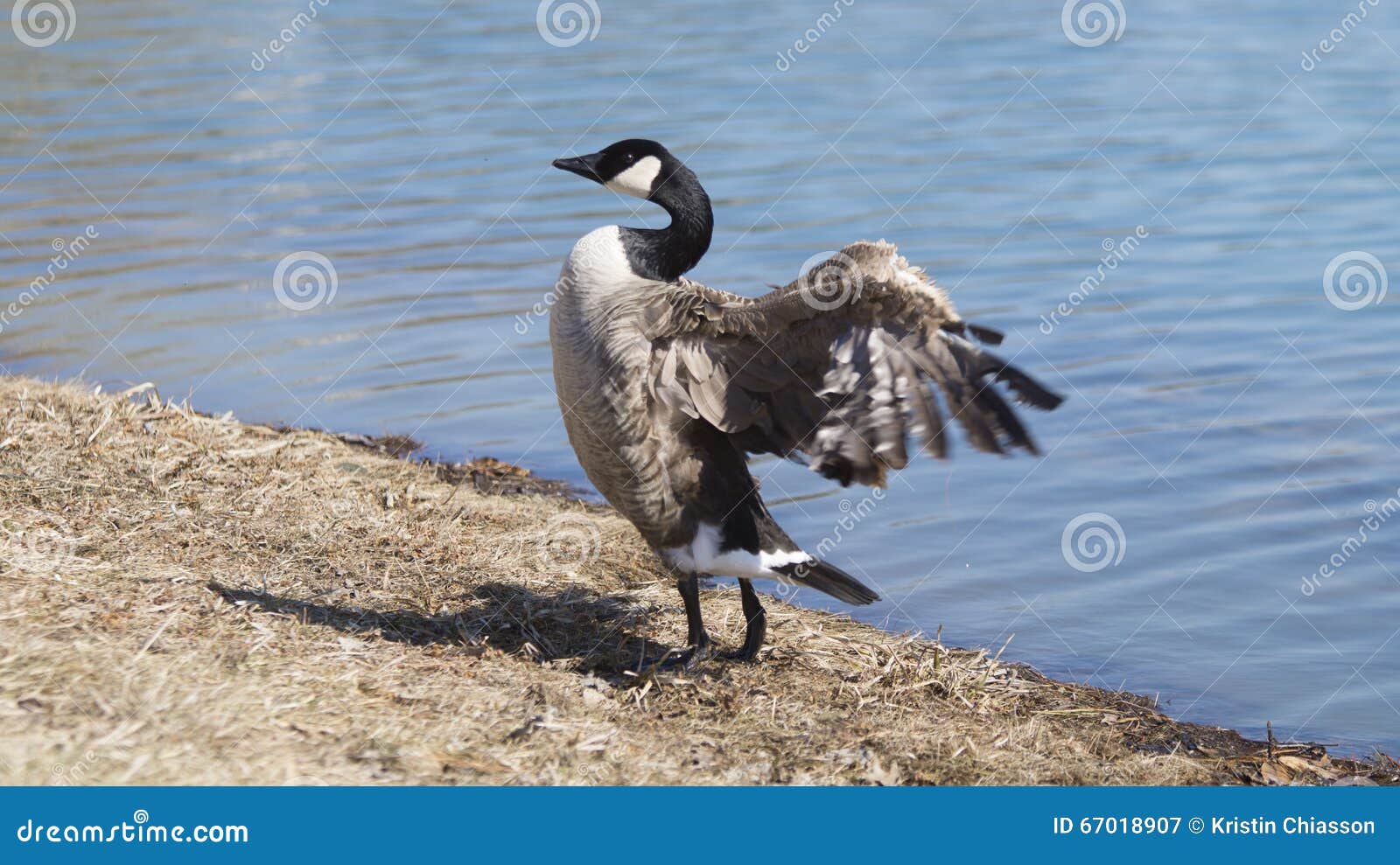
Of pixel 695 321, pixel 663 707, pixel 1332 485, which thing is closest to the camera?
pixel 663 707

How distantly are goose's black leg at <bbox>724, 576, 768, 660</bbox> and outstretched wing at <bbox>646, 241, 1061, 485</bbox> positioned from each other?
0.65 meters

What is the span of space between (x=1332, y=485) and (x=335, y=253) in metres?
8.79

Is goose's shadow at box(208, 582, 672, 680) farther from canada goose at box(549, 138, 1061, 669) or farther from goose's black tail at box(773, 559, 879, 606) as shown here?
goose's black tail at box(773, 559, 879, 606)

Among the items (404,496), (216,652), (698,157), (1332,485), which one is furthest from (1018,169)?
(216,652)

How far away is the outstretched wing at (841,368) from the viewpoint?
5195 mm

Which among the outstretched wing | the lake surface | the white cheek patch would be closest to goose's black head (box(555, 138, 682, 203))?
the white cheek patch

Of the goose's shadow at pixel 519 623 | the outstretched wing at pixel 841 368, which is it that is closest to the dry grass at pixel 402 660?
the goose's shadow at pixel 519 623

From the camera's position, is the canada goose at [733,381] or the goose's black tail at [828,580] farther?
the goose's black tail at [828,580]

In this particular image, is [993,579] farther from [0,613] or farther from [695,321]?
[0,613]

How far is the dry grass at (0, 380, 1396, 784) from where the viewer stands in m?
4.33

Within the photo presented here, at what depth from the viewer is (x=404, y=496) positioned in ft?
24.2

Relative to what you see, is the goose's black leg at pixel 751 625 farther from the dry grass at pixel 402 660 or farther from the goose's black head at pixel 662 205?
the goose's black head at pixel 662 205

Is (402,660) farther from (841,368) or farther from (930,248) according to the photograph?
(930,248)

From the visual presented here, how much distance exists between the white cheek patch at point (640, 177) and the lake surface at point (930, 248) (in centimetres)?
253
